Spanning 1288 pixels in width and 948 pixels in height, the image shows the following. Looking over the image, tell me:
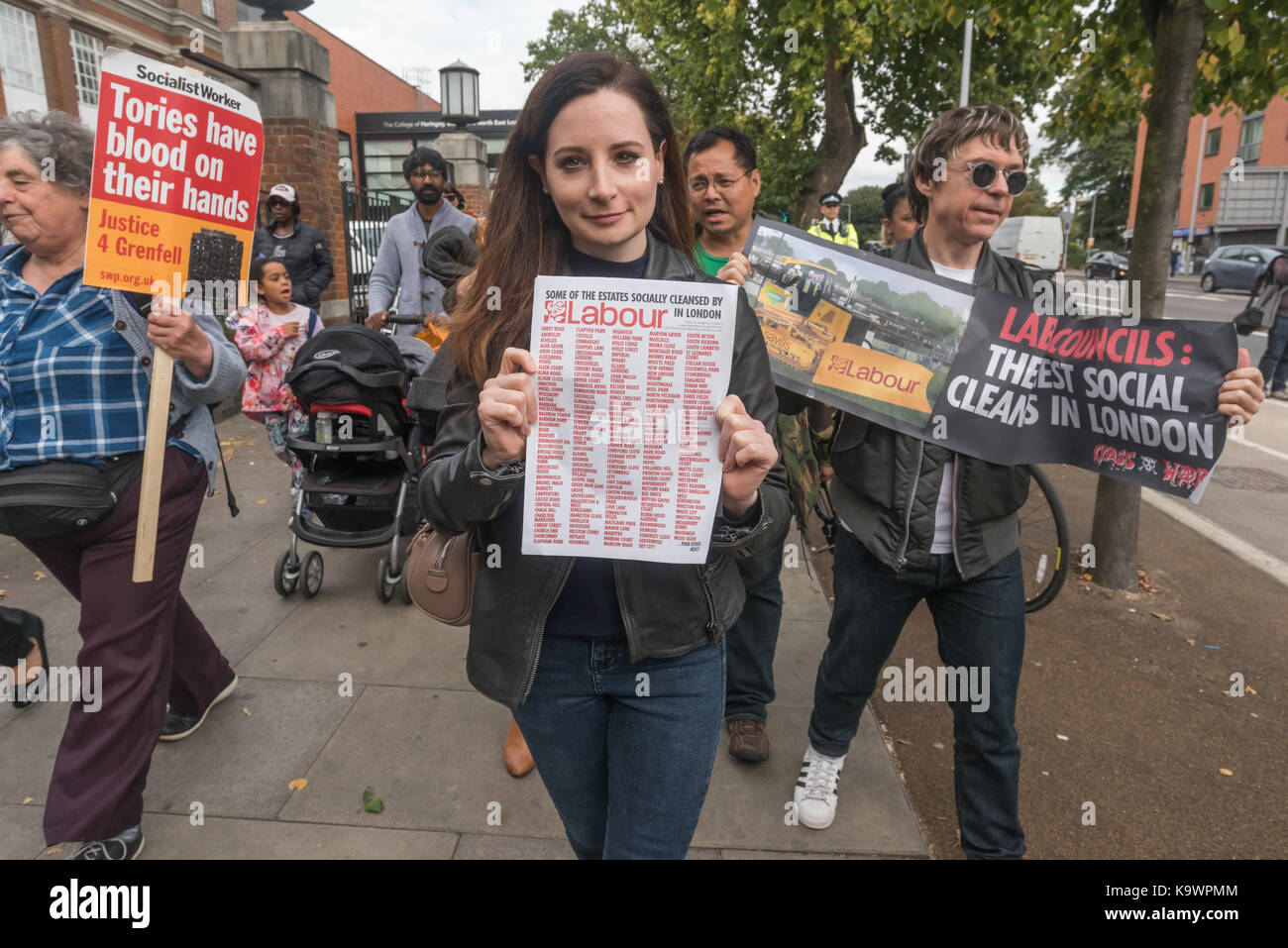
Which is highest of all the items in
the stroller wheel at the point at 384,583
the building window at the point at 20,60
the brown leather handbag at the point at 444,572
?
the building window at the point at 20,60

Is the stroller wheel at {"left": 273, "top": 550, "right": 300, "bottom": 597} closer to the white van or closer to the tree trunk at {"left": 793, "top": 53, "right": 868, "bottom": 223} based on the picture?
the tree trunk at {"left": 793, "top": 53, "right": 868, "bottom": 223}

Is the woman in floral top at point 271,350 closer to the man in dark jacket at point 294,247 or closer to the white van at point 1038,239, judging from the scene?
the man in dark jacket at point 294,247

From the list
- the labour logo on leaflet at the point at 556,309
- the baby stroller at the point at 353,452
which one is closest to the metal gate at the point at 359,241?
the baby stroller at the point at 353,452

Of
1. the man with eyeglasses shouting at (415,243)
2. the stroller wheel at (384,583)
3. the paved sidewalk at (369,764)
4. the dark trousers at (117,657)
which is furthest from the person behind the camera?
the man with eyeglasses shouting at (415,243)

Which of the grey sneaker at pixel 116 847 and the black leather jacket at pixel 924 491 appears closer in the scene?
the black leather jacket at pixel 924 491

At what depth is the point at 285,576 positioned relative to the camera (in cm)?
469

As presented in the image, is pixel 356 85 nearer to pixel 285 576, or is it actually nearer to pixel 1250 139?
pixel 285 576

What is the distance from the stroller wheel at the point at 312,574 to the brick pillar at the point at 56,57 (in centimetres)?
2628

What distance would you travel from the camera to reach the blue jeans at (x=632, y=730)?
169 centimetres

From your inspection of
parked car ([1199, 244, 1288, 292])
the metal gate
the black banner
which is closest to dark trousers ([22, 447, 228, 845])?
the black banner

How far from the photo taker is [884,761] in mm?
3293

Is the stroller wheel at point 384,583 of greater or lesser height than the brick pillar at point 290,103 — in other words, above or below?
below

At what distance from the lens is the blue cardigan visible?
5.81 m

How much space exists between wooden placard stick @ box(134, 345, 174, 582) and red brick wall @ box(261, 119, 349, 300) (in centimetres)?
666
